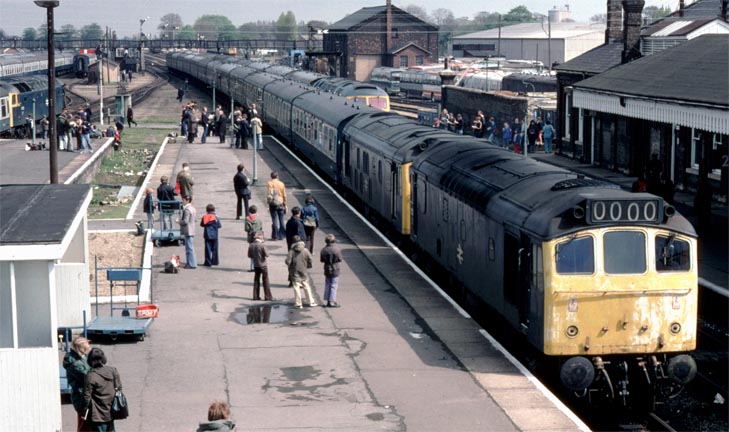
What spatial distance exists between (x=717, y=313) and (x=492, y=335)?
5.77m

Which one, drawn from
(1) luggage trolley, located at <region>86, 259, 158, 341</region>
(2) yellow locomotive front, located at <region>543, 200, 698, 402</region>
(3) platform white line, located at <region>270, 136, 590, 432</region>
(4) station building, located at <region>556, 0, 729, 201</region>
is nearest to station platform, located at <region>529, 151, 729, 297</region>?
(4) station building, located at <region>556, 0, 729, 201</region>

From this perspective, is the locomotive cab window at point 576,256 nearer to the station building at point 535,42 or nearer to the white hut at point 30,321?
the white hut at point 30,321

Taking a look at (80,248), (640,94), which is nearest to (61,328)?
(80,248)

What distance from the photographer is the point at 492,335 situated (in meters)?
18.8

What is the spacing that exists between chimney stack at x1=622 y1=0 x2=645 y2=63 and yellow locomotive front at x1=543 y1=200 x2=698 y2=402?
28.7m

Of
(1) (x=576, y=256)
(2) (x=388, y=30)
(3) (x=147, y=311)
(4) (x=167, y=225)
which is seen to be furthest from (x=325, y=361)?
(2) (x=388, y=30)

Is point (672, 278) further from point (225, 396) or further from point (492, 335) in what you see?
point (225, 396)

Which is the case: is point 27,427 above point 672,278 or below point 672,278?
below

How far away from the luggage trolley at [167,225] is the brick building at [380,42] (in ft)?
293

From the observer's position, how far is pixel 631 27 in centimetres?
4225

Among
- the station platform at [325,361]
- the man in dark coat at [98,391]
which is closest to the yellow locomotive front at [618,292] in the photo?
the station platform at [325,361]

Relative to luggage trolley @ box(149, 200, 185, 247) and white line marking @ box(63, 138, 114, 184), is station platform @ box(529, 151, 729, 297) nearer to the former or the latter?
luggage trolley @ box(149, 200, 185, 247)

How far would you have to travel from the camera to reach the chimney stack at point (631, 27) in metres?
42.2

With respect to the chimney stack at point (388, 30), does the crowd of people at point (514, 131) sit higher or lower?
lower
